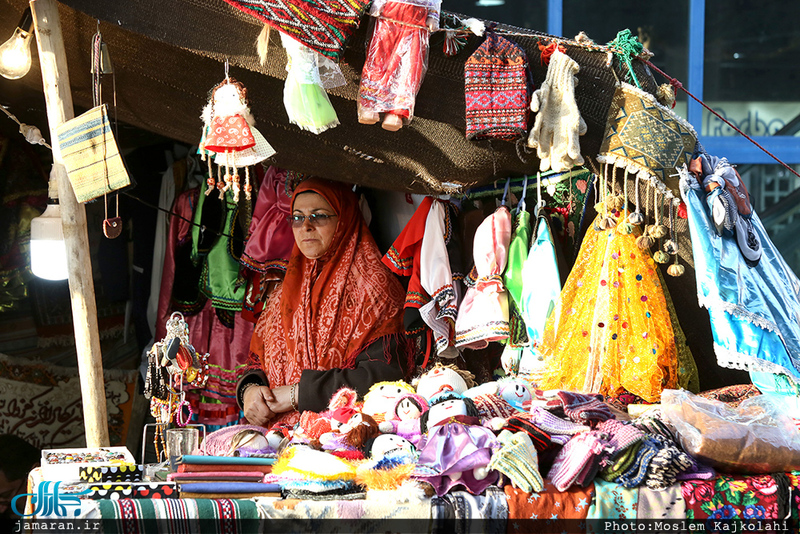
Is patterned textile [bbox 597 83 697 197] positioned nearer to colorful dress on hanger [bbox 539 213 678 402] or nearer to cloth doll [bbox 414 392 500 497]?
colorful dress on hanger [bbox 539 213 678 402]

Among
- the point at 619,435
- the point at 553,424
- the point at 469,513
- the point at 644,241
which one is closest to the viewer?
the point at 469,513

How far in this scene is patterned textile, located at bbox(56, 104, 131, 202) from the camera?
3068 mm

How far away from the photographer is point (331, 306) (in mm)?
4332

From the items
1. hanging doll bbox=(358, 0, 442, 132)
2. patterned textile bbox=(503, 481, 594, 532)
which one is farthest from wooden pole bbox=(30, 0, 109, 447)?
patterned textile bbox=(503, 481, 594, 532)

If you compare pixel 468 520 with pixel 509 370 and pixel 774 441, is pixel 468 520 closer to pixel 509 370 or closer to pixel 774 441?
pixel 774 441

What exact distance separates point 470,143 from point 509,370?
1.10 metres

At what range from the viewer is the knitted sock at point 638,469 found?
8.82 ft

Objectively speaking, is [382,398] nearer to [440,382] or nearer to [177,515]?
[440,382]

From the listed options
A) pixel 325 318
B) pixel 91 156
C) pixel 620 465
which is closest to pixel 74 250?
pixel 91 156

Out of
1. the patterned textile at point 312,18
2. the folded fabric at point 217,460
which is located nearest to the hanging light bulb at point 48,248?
the folded fabric at point 217,460

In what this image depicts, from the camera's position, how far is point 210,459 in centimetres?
271

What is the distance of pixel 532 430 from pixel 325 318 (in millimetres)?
1737

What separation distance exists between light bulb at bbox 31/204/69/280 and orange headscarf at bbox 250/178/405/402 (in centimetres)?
138

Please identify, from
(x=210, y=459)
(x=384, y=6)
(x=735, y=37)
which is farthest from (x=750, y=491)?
(x=735, y=37)
